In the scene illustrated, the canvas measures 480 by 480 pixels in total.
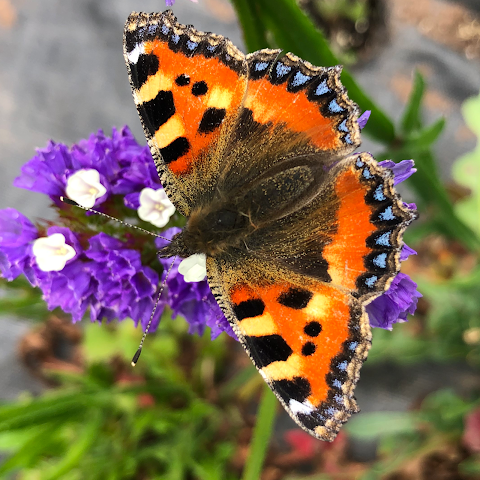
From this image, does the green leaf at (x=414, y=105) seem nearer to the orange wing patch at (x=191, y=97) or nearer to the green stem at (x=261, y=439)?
the orange wing patch at (x=191, y=97)

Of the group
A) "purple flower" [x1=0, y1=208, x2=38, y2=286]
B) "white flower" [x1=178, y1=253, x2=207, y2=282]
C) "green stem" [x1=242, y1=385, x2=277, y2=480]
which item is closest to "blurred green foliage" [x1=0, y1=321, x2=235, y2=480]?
"green stem" [x1=242, y1=385, x2=277, y2=480]

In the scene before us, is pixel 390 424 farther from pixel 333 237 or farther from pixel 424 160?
pixel 333 237

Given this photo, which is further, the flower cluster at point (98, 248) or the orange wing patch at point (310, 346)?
the flower cluster at point (98, 248)

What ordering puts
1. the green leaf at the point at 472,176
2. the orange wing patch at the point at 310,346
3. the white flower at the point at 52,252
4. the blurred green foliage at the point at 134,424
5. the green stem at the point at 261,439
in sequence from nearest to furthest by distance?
the orange wing patch at the point at 310,346, the white flower at the point at 52,252, the green stem at the point at 261,439, the blurred green foliage at the point at 134,424, the green leaf at the point at 472,176

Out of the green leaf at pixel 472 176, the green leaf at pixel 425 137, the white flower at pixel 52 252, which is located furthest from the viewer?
the green leaf at pixel 472 176

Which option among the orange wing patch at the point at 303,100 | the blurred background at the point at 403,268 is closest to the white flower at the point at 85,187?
the orange wing patch at the point at 303,100

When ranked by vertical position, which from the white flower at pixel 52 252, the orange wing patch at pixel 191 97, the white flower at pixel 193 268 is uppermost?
the orange wing patch at pixel 191 97

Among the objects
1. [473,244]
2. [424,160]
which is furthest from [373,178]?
[473,244]

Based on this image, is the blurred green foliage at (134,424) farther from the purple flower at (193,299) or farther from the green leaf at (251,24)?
the green leaf at (251,24)

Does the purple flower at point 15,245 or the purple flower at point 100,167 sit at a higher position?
the purple flower at point 100,167
